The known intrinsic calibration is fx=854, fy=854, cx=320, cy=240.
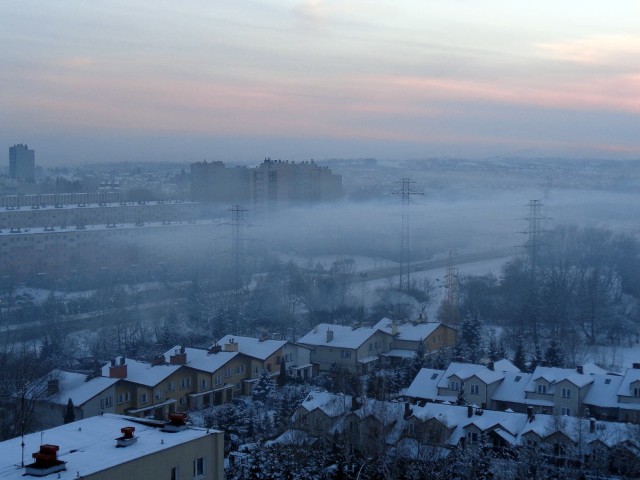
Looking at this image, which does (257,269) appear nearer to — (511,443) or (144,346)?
(144,346)

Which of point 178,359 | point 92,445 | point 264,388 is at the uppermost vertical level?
point 92,445

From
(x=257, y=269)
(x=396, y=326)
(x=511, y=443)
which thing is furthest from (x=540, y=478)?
(x=257, y=269)

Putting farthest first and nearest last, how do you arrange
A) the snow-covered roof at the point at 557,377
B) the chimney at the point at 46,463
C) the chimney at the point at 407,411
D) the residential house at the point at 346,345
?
the residential house at the point at 346,345, the snow-covered roof at the point at 557,377, the chimney at the point at 407,411, the chimney at the point at 46,463

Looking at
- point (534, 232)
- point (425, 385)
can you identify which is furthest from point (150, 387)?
point (534, 232)

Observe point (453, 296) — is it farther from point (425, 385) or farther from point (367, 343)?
point (425, 385)

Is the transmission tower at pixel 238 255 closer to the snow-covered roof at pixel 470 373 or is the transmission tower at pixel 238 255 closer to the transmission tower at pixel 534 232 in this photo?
the transmission tower at pixel 534 232

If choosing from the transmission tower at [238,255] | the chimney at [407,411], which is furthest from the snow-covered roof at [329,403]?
the transmission tower at [238,255]
